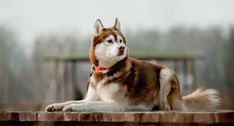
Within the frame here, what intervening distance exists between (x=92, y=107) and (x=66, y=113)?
1.11ft

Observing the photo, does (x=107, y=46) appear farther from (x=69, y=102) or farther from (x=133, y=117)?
(x=133, y=117)

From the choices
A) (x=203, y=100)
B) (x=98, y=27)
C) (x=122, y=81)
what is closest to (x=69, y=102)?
(x=122, y=81)

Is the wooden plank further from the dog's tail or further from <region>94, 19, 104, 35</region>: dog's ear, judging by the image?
the dog's tail

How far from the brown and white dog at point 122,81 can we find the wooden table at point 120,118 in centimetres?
25

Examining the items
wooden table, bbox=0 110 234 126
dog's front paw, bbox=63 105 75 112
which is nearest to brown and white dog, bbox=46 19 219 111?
dog's front paw, bbox=63 105 75 112

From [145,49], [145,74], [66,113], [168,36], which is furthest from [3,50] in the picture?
[168,36]

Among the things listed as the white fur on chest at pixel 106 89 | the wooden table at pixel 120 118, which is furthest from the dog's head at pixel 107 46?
the wooden table at pixel 120 118

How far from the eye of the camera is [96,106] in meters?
4.98

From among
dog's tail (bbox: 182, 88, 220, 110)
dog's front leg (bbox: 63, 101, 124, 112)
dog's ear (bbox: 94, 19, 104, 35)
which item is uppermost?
dog's ear (bbox: 94, 19, 104, 35)

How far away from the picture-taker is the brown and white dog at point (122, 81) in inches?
202

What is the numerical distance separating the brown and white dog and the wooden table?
248mm

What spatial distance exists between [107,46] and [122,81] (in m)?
0.28

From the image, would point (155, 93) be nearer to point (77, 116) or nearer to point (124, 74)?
point (124, 74)

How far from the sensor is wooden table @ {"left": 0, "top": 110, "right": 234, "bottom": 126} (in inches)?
163
